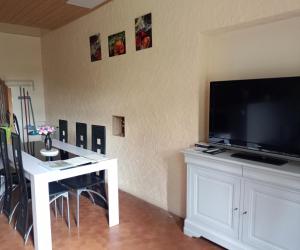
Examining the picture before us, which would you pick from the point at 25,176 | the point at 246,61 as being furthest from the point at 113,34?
the point at 25,176

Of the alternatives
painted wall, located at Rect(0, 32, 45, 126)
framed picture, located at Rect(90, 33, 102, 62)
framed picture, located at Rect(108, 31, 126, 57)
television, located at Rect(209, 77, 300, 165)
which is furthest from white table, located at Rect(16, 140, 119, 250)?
painted wall, located at Rect(0, 32, 45, 126)

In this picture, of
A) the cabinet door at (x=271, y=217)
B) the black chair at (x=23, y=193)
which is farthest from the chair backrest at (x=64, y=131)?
the cabinet door at (x=271, y=217)

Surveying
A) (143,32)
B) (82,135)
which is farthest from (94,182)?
(143,32)

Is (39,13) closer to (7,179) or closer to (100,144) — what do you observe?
(100,144)

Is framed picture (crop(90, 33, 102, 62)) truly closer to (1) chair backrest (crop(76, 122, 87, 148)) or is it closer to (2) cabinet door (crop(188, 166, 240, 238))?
(1) chair backrest (crop(76, 122, 87, 148))

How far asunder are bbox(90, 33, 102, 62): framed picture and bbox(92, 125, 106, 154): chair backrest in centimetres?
124

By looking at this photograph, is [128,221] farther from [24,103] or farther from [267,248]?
[24,103]

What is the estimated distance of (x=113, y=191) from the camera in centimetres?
266

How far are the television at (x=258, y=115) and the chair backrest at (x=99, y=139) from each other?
1.25 meters

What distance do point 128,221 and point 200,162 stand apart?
107cm

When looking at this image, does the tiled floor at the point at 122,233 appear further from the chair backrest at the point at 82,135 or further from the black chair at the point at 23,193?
the chair backrest at the point at 82,135

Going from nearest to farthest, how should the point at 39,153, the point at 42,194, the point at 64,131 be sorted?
the point at 42,194
the point at 39,153
the point at 64,131

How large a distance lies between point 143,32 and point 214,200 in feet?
6.58

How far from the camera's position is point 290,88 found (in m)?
1.81
